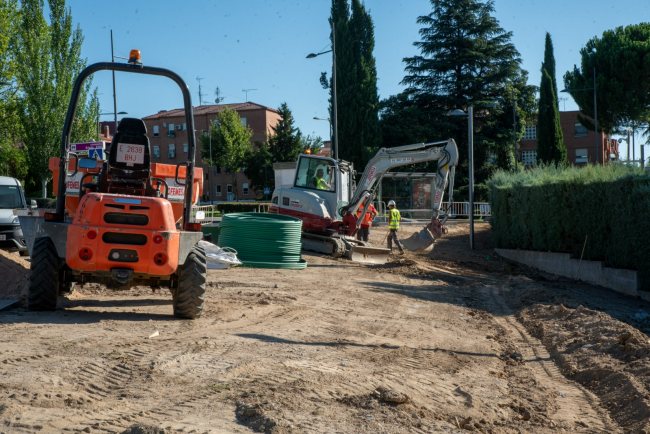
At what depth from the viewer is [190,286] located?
10.0 m

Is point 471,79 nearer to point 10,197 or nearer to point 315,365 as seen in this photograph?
point 10,197

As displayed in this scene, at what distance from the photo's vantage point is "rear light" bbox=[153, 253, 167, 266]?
9469 mm

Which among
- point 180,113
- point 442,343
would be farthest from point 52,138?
point 180,113

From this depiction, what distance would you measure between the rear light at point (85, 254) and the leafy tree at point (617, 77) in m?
43.0

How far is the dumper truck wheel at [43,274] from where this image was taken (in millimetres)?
9773

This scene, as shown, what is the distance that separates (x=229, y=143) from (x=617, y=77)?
3540 centimetres

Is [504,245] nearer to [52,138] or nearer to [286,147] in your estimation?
[52,138]

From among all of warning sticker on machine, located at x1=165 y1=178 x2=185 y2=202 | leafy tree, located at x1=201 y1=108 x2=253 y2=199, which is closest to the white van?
warning sticker on machine, located at x1=165 y1=178 x2=185 y2=202

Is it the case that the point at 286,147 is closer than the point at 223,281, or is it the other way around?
the point at 223,281

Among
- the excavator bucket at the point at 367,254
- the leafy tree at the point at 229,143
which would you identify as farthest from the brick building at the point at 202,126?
the excavator bucket at the point at 367,254

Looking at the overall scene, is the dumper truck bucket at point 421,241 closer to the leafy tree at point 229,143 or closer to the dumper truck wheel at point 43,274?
the dumper truck wheel at point 43,274

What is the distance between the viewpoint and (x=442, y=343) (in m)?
9.80

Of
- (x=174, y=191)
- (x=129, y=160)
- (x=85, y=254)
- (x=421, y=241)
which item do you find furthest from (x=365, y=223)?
(x=85, y=254)

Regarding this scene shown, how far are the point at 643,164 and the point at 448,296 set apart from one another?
6.41 metres
